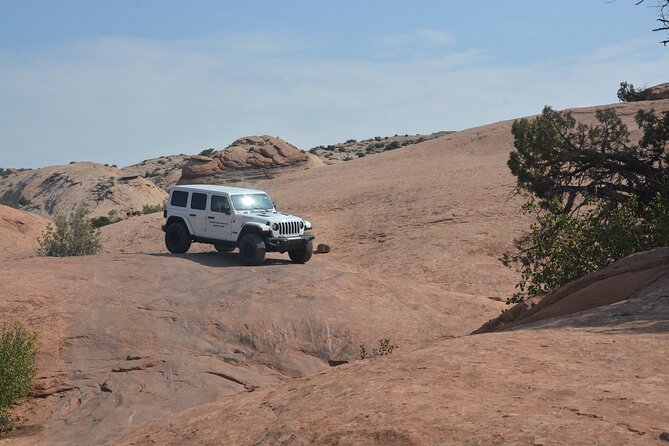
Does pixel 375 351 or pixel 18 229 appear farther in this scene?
pixel 18 229

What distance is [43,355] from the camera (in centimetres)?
1465

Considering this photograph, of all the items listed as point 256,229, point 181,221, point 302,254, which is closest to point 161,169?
point 181,221

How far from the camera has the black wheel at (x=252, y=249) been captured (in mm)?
19594

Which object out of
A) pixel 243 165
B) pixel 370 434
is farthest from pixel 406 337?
pixel 243 165

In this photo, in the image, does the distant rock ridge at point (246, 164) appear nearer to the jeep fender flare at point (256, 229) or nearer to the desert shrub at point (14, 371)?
the jeep fender flare at point (256, 229)

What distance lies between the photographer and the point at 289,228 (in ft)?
66.3

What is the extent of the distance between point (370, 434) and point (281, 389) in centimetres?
241

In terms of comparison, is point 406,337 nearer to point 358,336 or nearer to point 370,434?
point 358,336

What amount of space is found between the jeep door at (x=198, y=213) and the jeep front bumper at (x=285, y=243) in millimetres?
2005

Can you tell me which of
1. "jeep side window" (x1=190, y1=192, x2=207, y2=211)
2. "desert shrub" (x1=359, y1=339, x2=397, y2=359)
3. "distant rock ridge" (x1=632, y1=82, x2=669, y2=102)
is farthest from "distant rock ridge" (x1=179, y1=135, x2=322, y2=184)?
"desert shrub" (x1=359, y1=339, x2=397, y2=359)

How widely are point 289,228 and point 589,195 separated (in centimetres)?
705

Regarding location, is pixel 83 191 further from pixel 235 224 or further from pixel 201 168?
pixel 235 224

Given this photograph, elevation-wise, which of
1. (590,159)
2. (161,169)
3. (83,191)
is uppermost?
(161,169)

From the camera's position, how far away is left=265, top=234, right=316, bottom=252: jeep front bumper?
1986cm
